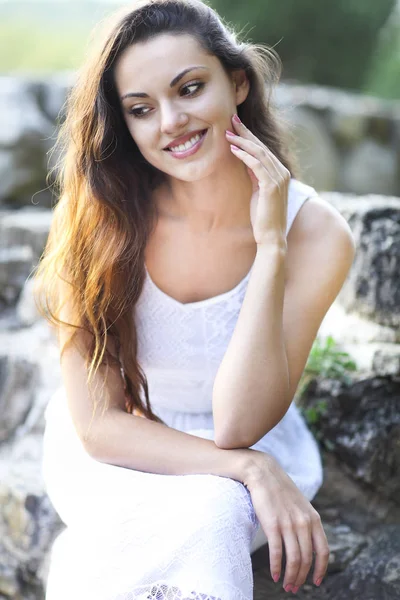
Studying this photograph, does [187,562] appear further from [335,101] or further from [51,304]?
[335,101]

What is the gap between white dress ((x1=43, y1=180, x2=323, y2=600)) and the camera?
1528mm

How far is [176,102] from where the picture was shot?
1.90m

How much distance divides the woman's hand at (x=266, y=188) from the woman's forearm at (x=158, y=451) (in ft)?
1.80

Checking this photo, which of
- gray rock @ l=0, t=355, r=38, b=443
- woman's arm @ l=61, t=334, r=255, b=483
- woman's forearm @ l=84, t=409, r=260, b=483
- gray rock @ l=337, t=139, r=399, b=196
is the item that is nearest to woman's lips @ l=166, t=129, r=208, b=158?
woman's arm @ l=61, t=334, r=255, b=483

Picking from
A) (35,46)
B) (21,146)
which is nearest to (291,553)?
(21,146)

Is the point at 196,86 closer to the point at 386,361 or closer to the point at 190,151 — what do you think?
the point at 190,151

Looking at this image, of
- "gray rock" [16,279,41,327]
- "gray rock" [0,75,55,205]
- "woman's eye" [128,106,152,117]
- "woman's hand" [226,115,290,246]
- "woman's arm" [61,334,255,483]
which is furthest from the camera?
"gray rock" [0,75,55,205]

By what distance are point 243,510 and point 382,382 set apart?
0.98 m

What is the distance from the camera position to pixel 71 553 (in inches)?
66.7

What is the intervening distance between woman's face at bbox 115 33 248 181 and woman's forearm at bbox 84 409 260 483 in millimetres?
693

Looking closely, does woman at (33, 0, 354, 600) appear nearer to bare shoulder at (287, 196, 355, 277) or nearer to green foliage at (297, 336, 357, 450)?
bare shoulder at (287, 196, 355, 277)

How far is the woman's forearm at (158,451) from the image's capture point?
1737mm

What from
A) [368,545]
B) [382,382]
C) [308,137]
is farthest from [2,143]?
[368,545]

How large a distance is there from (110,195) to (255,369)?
26.4 inches
